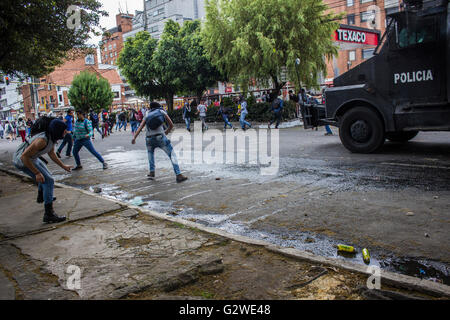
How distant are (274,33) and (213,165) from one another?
13.5m

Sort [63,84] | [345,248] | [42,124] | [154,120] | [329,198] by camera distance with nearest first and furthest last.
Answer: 1. [345,248]
2. [42,124]
3. [329,198]
4. [154,120]
5. [63,84]

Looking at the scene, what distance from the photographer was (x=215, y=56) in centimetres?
2286

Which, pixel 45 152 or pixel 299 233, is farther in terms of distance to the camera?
pixel 45 152

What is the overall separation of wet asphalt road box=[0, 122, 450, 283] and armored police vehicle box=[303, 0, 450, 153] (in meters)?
0.75

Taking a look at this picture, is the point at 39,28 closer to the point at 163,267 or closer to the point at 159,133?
the point at 159,133

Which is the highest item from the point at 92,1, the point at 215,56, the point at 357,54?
the point at 357,54

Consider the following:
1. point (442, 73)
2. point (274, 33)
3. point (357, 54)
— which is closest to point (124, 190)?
point (442, 73)

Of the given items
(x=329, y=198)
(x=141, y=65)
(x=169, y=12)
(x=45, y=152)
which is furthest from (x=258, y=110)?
(x=169, y=12)

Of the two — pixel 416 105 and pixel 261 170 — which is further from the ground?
pixel 416 105

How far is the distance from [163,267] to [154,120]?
4887mm

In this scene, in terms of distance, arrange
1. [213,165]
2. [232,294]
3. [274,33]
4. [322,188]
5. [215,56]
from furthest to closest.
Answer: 1. [215,56]
2. [274,33]
3. [213,165]
4. [322,188]
5. [232,294]

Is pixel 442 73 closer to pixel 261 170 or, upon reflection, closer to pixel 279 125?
pixel 261 170

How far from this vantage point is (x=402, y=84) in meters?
7.95

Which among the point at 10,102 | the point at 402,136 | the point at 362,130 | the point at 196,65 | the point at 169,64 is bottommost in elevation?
the point at 402,136
